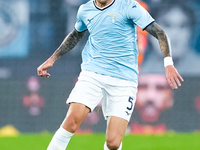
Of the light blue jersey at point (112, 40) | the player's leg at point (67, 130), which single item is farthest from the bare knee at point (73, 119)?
the light blue jersey at point (112, 40)

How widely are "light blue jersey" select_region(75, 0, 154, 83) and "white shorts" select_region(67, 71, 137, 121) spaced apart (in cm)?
6

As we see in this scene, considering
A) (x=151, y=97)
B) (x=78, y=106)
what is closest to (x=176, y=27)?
(x=151, y=97)

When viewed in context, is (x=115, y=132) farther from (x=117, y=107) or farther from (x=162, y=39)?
(x=162, y=39)

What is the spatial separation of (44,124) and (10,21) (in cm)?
186

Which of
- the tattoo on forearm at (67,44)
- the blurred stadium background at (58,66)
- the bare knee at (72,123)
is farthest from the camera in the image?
the blurred stadium background at (58,66)

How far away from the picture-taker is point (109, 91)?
14.4ft

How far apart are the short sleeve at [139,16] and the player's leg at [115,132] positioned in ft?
2.92

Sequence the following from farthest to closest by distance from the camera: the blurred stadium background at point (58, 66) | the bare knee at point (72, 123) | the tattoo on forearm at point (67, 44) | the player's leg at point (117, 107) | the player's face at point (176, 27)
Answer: the player's face at point (176, 27)
the blurred stadium background at point (58, 66)
the tattoo on forearm at point (67, 44)
the player's leg at point (117, 107)
the bare knee at point (72, 123)

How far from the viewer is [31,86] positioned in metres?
8.11

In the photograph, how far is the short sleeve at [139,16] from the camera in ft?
13.6

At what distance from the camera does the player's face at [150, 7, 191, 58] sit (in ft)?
26.7

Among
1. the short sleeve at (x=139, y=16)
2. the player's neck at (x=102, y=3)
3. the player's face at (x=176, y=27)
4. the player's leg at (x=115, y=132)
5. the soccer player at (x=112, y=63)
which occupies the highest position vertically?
the player's neck at (x=102, y=3)

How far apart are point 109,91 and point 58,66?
3.81 meters

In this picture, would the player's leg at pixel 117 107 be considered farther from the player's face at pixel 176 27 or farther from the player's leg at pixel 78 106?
the player's face at pixel 176 27
